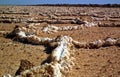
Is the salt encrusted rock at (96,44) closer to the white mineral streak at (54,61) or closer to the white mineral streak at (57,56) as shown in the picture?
the white mineral streak at (57,56)

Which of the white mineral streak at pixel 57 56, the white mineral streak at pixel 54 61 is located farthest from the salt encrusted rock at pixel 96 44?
the white mineral streak at pixel 54 61

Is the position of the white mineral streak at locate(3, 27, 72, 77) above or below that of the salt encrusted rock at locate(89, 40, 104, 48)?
above

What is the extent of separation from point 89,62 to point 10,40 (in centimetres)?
555

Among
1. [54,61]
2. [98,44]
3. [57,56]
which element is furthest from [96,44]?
[54,61]

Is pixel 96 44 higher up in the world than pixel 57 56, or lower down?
lower down

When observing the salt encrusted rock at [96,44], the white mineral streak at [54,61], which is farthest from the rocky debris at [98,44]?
the white mineral streak at [54,61]

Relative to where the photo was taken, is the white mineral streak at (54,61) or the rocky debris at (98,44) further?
the rocky debris at (98,44)

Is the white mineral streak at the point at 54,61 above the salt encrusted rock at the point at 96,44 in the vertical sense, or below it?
above

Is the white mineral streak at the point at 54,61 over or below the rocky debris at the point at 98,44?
over

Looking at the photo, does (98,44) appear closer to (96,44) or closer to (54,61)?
(96,44)

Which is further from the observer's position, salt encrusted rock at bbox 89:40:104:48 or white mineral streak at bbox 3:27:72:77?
salt encrusted rock at bbox 89:40:104:48

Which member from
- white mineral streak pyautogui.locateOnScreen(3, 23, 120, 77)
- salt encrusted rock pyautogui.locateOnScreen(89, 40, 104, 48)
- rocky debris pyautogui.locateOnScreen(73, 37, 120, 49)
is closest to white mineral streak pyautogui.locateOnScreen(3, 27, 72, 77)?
white mineral streak pyautogui.locateOnScreen(3, 23, 120, 77)

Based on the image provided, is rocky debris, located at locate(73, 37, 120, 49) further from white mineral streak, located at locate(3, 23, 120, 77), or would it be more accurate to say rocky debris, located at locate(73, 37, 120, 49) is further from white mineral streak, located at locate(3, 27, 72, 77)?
white mineral streak, located at locate(3, 27, 72, 77)

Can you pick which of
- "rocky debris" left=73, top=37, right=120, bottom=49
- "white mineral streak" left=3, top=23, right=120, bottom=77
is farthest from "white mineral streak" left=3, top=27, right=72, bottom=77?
"rocky debris" left=73, top=37, right=120, bottom=49
